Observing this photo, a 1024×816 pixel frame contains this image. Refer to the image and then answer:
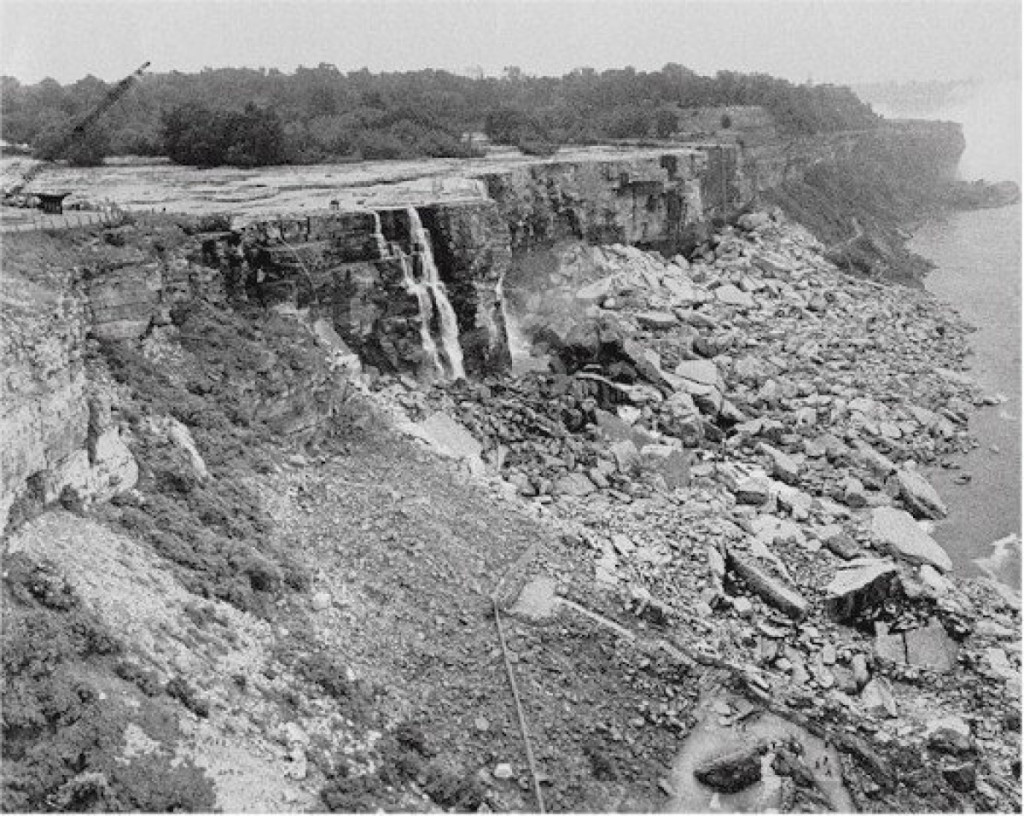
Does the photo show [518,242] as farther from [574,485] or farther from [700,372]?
[574,485]

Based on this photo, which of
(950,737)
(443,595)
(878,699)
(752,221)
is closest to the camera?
(950,737)

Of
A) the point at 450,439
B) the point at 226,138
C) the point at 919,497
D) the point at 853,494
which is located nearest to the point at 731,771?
the point at 450,439

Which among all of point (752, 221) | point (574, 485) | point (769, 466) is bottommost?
point (769, 466)

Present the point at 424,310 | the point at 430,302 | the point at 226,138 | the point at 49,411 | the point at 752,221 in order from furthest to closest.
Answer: the point at 752,221, the point at 226,138, the point at 430,302, the point at 424,310, the point at 49,411

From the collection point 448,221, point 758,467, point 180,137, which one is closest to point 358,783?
point 758,467

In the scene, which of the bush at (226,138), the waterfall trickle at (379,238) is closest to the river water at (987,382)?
the waterfall trickle at (379,238)

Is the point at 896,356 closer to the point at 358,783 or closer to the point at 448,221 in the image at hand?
the point at 448,221

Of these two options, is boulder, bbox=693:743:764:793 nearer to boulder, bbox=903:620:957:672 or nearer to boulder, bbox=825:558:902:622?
boulder, bbox=903:620:957:672
